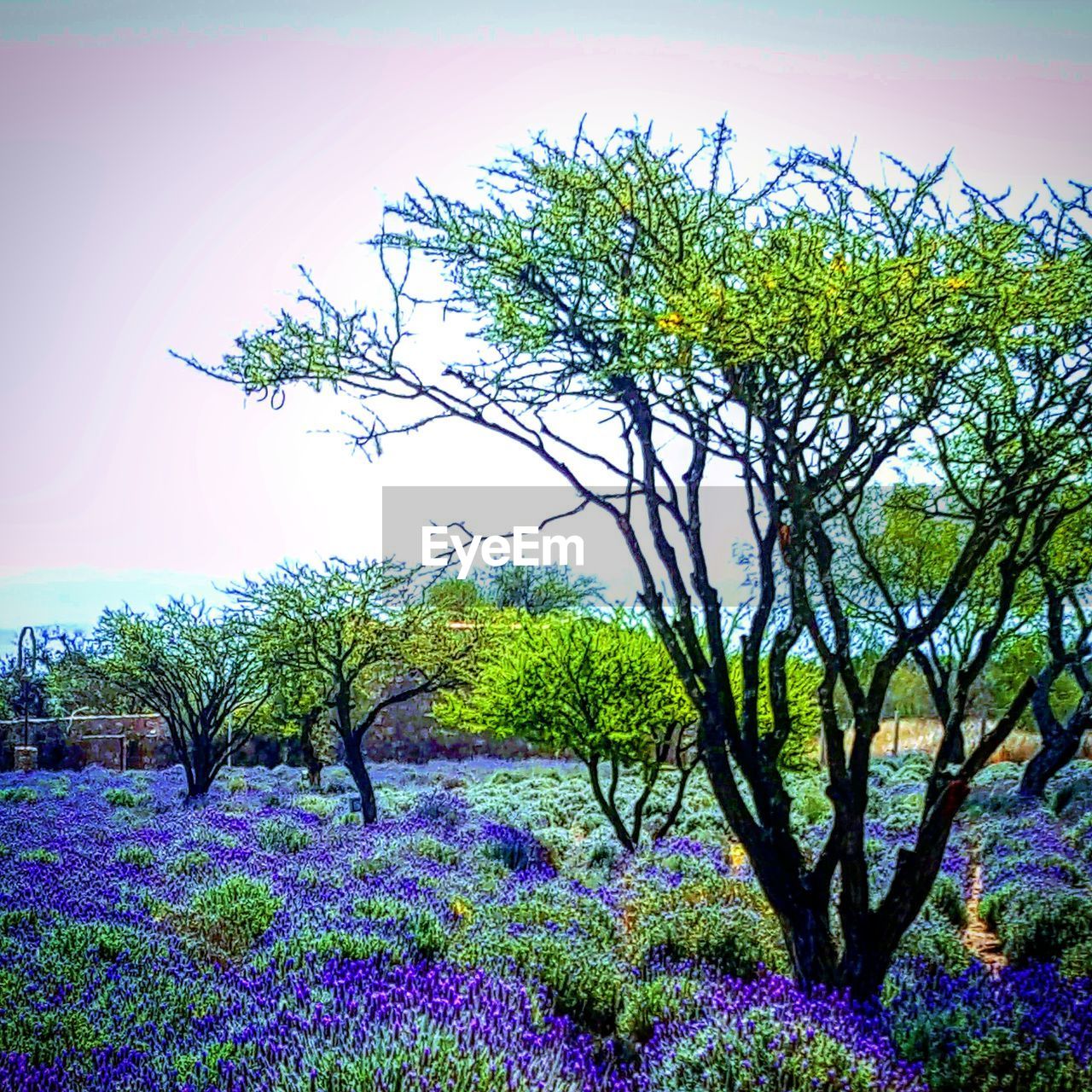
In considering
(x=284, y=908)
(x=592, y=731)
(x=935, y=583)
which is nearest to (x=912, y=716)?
(x=935, y=583)

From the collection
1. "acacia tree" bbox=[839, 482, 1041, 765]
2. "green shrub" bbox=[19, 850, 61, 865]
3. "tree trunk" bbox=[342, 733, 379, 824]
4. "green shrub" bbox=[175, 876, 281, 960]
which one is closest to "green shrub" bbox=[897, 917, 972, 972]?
"acacia tree" bbox=[839, 482, 1041, 765]

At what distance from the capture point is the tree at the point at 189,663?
1549 centimetres

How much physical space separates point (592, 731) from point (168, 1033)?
638 cm

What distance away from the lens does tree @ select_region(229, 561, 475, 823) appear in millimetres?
12922

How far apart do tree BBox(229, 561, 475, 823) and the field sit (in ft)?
9.46

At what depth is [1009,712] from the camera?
488 centimetres

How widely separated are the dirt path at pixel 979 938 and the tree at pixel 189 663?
10.5m

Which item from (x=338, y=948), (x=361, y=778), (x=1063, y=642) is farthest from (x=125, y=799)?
(x=1063, y=642)

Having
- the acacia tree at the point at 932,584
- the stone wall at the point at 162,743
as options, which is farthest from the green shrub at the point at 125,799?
the acacia tree at the point at 932,584

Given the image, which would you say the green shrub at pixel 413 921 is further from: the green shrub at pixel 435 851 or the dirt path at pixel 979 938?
the dirt path at pixel 979 938

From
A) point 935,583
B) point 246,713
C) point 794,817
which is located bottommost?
point 794,817

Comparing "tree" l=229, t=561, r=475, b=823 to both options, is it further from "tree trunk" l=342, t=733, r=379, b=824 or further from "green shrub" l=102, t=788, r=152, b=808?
"green shrub" l=102, t=788, r=152, b=808

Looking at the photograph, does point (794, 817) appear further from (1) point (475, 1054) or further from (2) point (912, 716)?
(2) point (912, 716)

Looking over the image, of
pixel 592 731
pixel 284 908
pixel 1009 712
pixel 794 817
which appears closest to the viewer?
pixel 1009 712
